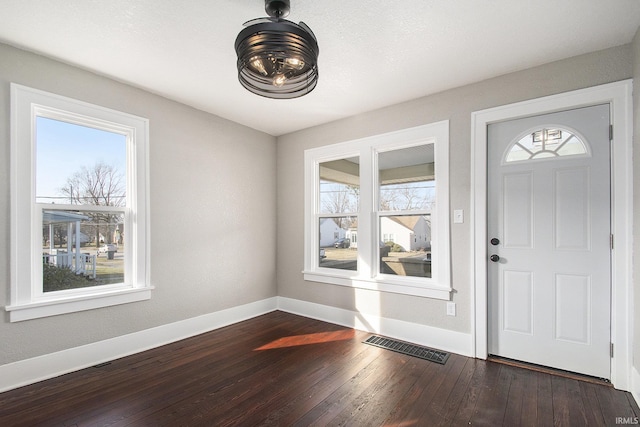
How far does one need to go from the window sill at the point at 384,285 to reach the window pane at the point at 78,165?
245cm

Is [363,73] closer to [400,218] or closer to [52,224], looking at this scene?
[400,218]

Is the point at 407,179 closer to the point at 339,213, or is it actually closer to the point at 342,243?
the point at 339,213

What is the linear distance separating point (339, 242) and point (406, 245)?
0.95 metres

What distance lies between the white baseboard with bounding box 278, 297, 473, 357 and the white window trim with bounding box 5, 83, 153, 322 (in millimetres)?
2060

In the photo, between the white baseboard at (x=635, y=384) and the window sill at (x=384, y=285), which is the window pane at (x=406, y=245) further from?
the white baseboard at (x=635, y=384)

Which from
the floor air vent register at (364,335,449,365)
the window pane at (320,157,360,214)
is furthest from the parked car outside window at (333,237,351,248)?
the floor air vent register at (364,335,449,365)

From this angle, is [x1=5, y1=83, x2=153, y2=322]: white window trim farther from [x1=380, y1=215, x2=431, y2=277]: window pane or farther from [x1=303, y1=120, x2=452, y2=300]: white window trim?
[x1=380, y1=215, x2=431, y2=277]: window pane

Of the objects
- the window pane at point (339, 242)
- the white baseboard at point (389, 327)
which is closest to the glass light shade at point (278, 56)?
the window pane at point (339, 242)

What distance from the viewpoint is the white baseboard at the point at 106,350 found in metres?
2.38

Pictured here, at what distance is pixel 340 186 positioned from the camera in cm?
417

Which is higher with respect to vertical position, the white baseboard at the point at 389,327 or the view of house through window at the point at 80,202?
the view of house through window at the point at 80,202

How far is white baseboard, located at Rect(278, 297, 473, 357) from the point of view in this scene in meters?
3.05

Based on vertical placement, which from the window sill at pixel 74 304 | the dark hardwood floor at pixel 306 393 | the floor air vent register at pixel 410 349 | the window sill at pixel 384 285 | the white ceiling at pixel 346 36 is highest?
the white ceiling at pixel 346 36

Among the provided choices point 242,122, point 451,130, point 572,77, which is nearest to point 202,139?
point 242,122
